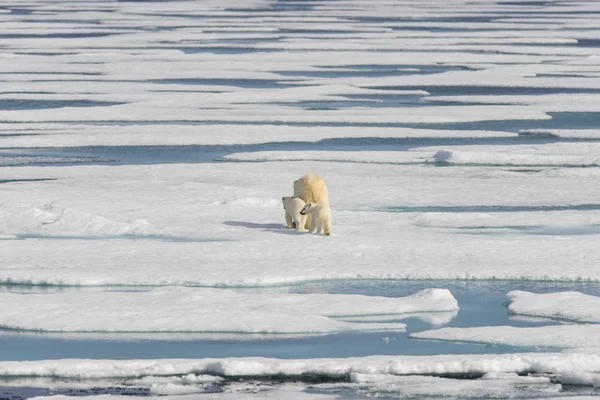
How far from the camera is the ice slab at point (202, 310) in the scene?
5.71m

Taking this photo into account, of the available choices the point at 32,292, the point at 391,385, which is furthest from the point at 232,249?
the point at 391,385

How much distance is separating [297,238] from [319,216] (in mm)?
179

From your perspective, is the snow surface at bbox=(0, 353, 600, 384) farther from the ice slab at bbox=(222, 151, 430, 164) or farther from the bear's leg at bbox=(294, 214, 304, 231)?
the ice slab at bbox=(222, 151, 430, 164)

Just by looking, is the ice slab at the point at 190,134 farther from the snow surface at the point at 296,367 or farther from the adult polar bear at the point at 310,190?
the snow surface at the point at 296,367

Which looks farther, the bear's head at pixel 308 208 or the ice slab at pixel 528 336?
the bear's head at pixel 308 208

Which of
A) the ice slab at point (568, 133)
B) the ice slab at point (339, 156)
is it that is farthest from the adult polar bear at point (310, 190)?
the ice slab at point (568, 133)

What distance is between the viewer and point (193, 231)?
7.89 m

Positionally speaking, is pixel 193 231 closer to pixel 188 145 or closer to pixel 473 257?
pixel 473 257

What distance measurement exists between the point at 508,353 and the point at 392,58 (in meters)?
17.0

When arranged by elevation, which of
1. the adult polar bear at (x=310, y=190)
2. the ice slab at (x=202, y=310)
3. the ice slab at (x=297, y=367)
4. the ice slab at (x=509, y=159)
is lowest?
the ice slab at (x=297, y=367)

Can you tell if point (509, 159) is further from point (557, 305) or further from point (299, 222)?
point (557, 305)

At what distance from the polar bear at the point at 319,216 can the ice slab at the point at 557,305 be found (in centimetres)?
156

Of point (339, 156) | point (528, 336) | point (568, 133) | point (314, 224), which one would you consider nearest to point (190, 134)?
point (339, 156)

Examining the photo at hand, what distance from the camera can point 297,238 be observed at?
25.0 feet
